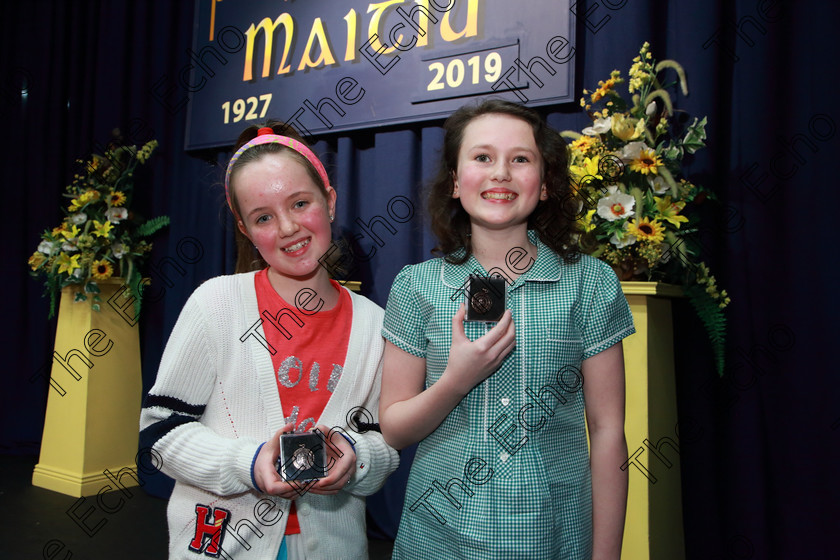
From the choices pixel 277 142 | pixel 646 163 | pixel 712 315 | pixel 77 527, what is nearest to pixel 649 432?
pixel 712 315

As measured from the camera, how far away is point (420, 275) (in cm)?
110

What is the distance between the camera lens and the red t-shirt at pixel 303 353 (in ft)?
3.62

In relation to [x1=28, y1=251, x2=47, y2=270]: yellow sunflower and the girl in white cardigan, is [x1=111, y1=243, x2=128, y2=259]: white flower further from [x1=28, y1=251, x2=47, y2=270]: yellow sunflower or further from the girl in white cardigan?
the girl in white cardigan

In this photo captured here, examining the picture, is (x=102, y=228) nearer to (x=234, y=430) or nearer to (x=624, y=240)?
(x=234, y=430)

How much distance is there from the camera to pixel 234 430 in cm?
109

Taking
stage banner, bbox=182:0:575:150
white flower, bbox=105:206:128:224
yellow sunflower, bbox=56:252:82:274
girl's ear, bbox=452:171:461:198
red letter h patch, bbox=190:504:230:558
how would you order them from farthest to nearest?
white flower, bbox=105:206:128:224, yellow sunflower, bbox=56:252:82:274, stage banner, bbox=182:0:575:150, girl's ear, bbox=452:171:461:198, red letter h patch, bbox=190:504:230:558

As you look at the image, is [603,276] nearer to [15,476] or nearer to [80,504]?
[80,504]

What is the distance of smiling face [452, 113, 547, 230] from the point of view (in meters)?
1.04

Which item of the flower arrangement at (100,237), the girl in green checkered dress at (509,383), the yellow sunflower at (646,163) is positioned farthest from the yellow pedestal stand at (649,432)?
the flower arrangement at (100,237)

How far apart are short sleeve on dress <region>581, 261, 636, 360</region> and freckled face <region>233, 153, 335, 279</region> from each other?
1.65 feet

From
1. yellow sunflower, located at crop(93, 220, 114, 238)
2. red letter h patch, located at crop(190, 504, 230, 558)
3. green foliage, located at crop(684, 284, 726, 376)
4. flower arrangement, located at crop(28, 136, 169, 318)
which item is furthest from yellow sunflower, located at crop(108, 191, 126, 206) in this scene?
green foliage, located at crop(684, 284, 726, 376)

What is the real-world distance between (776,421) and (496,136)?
4.71ft

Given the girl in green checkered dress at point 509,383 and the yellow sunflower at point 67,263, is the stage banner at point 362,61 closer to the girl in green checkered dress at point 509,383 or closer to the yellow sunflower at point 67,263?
the yellow sunflower at point 67,263

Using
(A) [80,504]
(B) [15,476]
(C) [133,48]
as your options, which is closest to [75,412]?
(A) [80,504]
